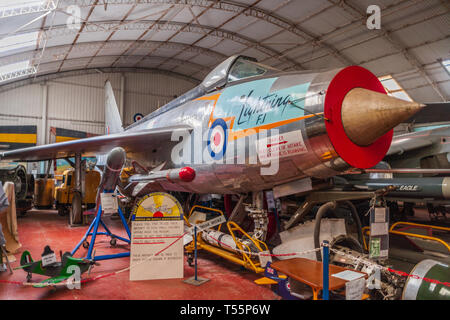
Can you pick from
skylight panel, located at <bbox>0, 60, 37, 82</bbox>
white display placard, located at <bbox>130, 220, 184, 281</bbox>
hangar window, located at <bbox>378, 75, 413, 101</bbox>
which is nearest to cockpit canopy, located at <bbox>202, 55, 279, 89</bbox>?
white display placard, located at <bbox>130, 220, 184, 281</bbox>

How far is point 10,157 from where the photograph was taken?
29.2ft

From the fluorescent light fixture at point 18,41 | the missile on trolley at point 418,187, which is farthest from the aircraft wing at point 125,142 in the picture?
the fluorescent light fixture at point 18,41

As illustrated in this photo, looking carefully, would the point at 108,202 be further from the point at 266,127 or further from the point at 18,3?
the point at 18,3

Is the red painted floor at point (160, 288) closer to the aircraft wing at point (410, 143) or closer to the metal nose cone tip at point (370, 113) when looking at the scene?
the metal nose cone tip at point (370, 113)

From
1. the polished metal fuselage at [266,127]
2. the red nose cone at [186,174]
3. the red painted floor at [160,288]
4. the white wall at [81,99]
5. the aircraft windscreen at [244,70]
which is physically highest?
the white wall at [81,99]

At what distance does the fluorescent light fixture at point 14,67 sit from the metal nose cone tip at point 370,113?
1875 centimetres

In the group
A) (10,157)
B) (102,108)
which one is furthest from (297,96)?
(102,108)

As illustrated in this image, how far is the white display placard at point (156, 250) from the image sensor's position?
4.07m

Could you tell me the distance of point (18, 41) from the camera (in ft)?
46.0

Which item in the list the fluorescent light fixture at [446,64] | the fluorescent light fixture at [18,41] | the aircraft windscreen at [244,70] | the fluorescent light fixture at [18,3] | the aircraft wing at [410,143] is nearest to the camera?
the aircraft windscreen at [244,70]

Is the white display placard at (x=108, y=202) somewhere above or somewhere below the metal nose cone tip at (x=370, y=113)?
below

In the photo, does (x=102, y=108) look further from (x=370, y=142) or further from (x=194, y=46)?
(x=370, y=142)

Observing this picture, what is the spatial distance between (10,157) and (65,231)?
9.80 feet

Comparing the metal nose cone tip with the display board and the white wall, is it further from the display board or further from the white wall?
the white wall
